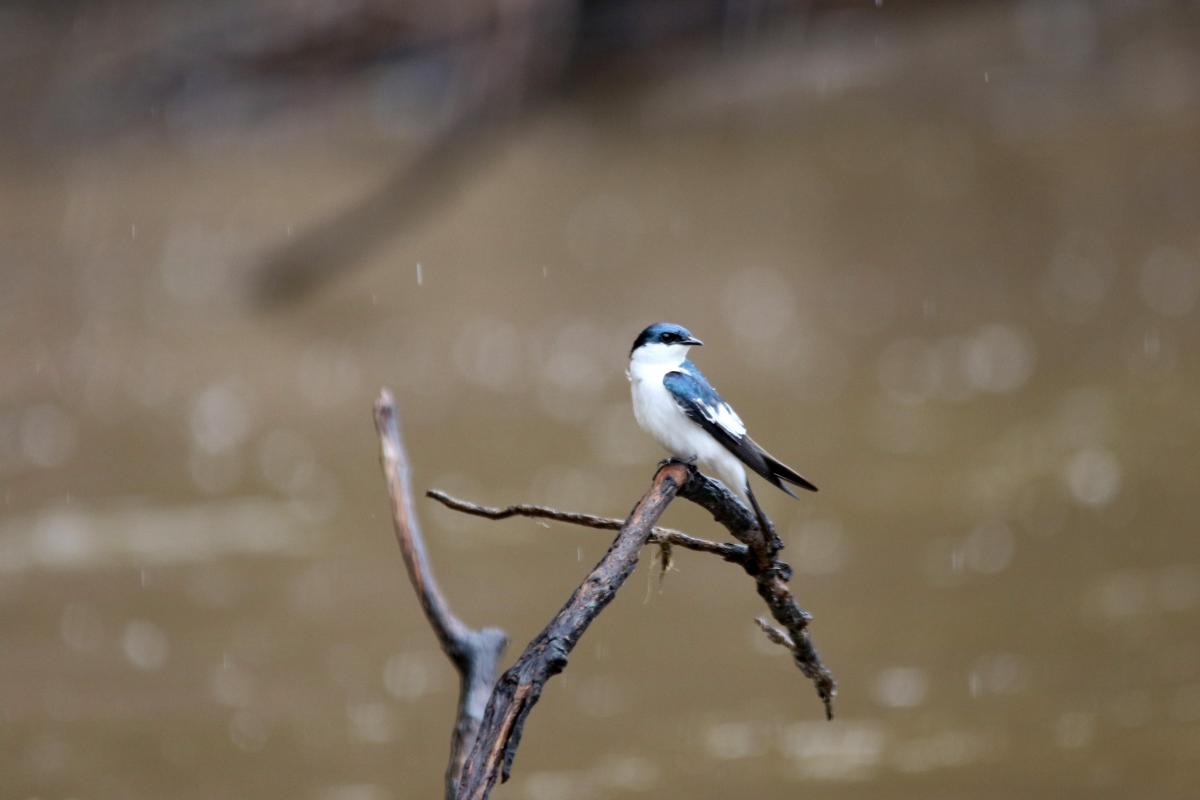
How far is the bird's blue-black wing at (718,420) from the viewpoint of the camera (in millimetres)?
1973

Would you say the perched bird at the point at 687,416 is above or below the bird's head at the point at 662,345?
below

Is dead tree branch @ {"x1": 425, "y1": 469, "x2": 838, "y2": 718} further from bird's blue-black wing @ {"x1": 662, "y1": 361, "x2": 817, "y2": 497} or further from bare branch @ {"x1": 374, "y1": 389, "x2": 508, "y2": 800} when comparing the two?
bare branch @ {"x1": 374, "y1": 389, "x2": 508, "y2": 800}

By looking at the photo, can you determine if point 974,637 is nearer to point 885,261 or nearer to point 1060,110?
point 885,261

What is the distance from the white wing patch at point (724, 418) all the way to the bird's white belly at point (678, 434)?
27mm

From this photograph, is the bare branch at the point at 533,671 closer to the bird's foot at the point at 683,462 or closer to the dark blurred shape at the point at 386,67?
the bird's foot at the point at 683,462

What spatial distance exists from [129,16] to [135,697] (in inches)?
325

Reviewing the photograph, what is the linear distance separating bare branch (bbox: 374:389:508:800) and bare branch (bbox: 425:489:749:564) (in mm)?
459

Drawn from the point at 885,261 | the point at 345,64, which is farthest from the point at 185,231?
the point at 885,261

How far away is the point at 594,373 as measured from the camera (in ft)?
27.0

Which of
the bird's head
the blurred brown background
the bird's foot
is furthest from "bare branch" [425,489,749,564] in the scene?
the blurred brown background

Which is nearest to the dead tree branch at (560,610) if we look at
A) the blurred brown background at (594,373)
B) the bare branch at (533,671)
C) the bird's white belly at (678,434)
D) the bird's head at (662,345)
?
the bare branch at (533,671)

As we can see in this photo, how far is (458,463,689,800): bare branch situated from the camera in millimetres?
1519

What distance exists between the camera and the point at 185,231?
9.97 m

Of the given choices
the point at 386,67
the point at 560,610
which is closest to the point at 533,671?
the point at 560,610
